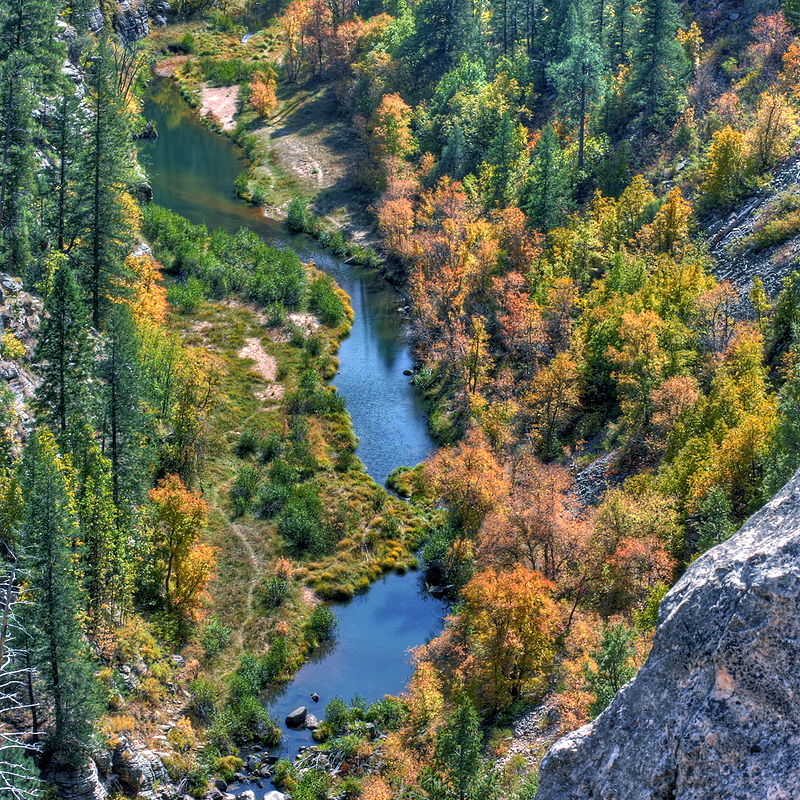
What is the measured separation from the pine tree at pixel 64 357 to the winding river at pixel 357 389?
21.7m

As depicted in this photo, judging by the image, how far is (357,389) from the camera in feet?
289

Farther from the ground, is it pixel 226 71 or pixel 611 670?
pixel 226 71

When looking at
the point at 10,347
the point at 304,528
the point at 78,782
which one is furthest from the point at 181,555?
the point at 78,782

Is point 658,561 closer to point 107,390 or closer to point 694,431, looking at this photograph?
point 694,431

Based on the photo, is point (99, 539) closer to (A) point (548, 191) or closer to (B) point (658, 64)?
(A) point (548, 191)

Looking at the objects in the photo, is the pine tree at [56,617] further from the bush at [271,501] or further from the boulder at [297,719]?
the bush at [271,501]

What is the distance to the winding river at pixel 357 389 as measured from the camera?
192 feet

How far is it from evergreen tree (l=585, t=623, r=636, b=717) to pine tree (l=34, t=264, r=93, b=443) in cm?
3292

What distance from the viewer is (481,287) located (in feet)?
307

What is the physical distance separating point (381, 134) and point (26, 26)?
59.1 meters

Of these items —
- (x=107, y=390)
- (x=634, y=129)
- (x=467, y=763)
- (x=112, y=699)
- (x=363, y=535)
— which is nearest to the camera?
(x=467, y=763)

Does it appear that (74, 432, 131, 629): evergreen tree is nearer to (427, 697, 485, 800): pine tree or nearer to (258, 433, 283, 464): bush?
(427, 697, 485, 800): pine tree

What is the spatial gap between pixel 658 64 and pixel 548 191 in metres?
20.1

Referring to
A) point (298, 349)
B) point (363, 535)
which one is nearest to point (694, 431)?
point (363, 535)
